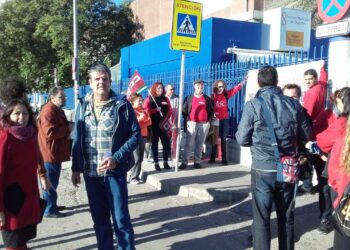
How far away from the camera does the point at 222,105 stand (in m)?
8.55

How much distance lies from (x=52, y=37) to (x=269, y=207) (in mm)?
23824

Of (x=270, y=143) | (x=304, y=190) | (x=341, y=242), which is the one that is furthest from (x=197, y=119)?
(x=341, y=242)

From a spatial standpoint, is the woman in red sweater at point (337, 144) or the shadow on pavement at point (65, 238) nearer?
the woman in red sweater at point (337, 144)

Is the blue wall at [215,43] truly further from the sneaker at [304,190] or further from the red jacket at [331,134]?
the red jacket at [331,134]

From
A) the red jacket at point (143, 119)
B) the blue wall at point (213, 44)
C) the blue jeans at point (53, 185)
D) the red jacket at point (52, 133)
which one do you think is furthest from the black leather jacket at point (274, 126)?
the blue wall at point (213, 44)

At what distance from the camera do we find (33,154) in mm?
3699

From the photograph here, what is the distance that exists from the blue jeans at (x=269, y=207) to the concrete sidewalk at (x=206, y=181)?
7.92ft

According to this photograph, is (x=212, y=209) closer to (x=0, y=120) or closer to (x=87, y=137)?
(x=87, y=137)

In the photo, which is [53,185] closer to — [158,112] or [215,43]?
[158,112]

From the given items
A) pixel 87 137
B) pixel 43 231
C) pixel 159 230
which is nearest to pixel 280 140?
pixel 87 137

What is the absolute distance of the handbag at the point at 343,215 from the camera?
2496 mm

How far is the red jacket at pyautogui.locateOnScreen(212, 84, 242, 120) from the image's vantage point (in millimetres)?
8508

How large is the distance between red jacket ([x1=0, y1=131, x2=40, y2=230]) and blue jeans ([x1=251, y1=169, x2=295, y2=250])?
2054 millimetres

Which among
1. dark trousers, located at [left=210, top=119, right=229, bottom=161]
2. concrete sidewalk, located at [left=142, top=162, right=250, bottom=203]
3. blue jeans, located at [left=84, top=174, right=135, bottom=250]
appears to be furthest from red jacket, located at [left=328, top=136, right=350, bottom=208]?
dark trousers, located at [left=210, top=119, right=229, bottom=161]
